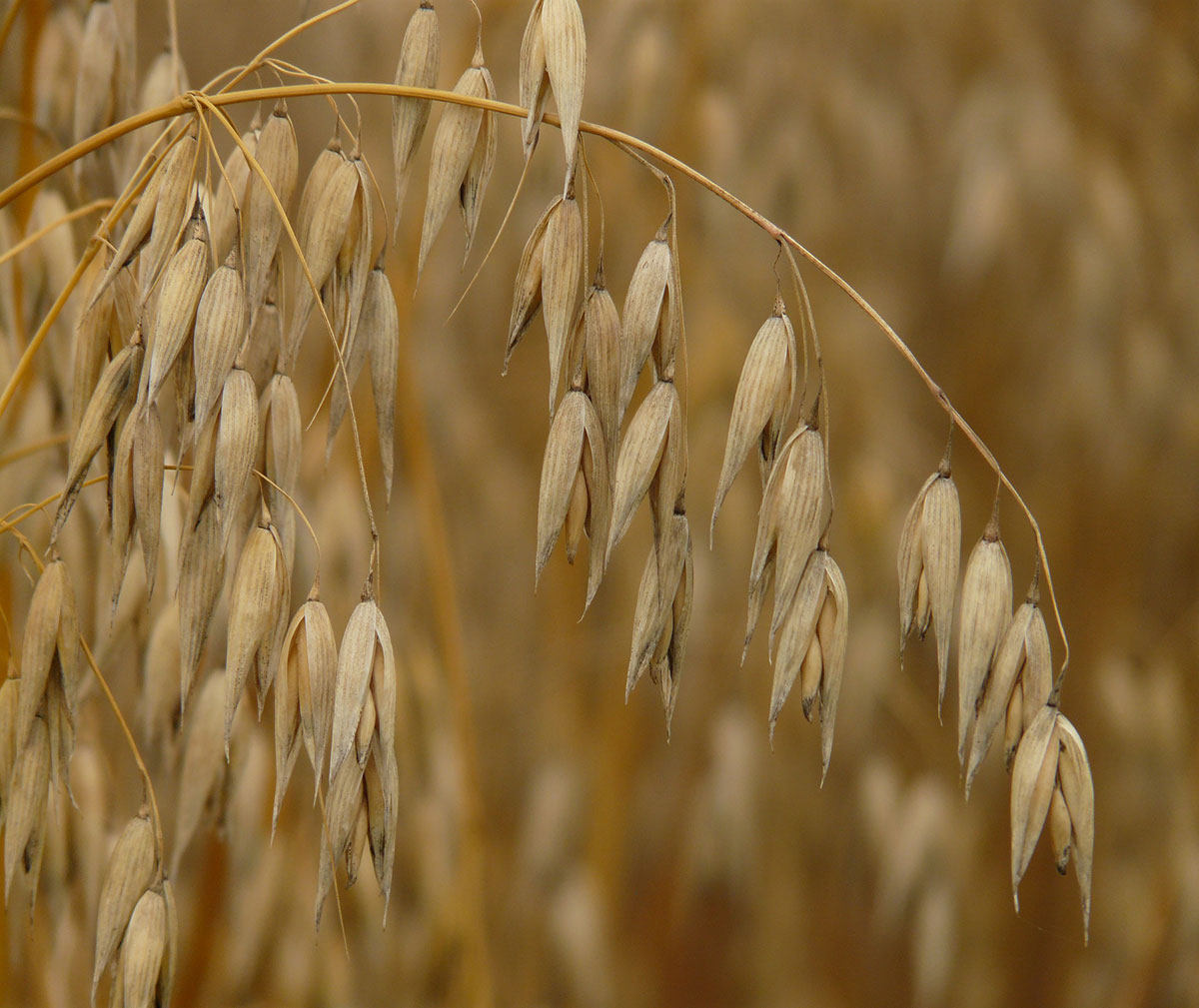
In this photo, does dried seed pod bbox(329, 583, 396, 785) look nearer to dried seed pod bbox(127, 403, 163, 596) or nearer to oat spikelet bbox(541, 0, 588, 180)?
dried seed pod bbox(127, 403, 163, 596)

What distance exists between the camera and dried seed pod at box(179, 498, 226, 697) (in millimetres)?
399

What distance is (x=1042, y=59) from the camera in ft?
4.23

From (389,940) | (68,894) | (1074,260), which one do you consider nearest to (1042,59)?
(1074,260)

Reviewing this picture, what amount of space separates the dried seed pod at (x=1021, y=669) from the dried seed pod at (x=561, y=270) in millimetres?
225

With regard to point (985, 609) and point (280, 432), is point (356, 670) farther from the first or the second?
point (985, 609)

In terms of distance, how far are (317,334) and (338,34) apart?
24.1 inches

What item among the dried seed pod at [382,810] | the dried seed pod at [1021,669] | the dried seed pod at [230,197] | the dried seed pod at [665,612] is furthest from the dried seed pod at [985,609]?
the dried seed pod at [230,197]

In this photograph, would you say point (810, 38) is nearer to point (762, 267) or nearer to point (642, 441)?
point (762, 267)

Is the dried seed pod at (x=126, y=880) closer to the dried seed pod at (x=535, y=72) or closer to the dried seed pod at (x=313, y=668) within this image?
the dried seed pod at (x=313, y=668)

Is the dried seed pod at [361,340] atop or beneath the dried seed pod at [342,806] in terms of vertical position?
atop

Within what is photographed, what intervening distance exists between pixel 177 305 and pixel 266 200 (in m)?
0.07

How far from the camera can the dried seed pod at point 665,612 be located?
1.41 feet

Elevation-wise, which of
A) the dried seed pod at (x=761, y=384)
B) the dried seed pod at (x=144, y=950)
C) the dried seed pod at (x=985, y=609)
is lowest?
the dried seed pod at (x=144, y=950)

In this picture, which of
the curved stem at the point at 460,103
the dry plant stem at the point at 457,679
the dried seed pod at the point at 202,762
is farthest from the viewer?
the dry plant stem at the point at 457,679
